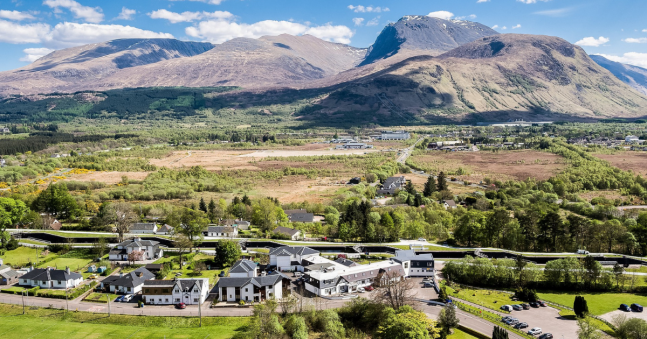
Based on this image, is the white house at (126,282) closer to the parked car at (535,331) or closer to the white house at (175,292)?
the white house at (175,292)

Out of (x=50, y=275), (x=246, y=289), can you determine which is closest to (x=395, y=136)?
(x=246, y=289)

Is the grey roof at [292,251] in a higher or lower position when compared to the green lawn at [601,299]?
higher

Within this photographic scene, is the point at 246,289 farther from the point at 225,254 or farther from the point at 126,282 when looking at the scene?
the point at 126,282

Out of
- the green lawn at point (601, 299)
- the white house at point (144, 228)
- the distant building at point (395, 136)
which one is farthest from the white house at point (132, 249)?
the distant building at point (395, 136)

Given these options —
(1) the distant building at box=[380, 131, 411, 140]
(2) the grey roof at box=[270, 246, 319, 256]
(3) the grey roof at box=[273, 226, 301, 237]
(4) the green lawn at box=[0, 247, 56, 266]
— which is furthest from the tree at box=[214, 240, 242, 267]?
(1) the distant building at box=[380, 131, 411, 140]

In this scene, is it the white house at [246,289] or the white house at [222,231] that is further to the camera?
the white house at [222,231]

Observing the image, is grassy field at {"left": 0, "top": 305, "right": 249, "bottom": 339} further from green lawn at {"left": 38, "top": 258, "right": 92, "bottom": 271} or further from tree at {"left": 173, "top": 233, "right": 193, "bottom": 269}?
tree at {"left": 173, "top": 233, "right": 193, "bottom": 269}
